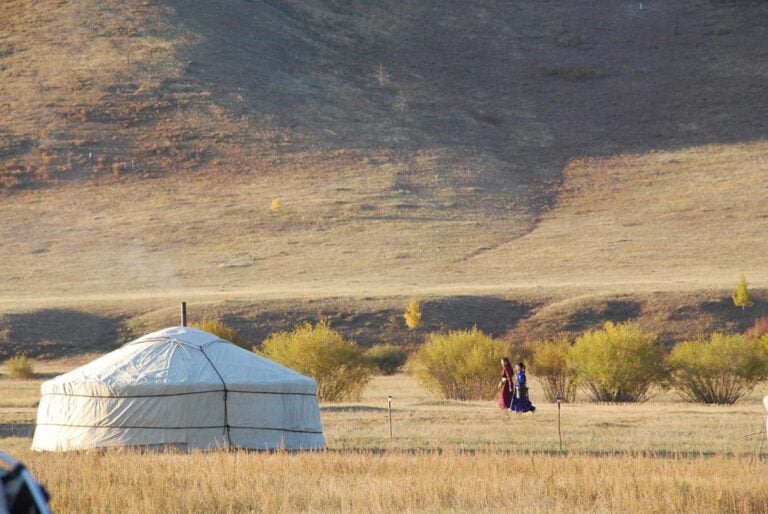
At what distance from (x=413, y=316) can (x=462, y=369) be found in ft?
56.6

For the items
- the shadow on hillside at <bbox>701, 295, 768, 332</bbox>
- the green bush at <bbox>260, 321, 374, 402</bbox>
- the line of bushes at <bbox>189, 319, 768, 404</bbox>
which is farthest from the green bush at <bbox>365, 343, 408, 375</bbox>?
the green bush at <bbox>260, 321, 374, 402</bbox>

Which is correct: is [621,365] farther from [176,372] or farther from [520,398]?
[176,372]

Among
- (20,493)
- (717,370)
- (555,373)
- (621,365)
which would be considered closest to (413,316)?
Result: (555,373)

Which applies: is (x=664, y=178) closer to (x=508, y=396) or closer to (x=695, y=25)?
(x=695, y=25)

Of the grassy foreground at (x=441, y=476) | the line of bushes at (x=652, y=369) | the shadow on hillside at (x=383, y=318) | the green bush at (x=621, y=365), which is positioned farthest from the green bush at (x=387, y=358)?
the grassy foreground at (x=441, y=476)

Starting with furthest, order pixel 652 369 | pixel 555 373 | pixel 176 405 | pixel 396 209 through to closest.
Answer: pixel 396 209 → pixel 555 373 → pixel 652 369 → pixel 176 405

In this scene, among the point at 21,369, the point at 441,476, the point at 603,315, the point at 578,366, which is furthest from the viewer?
the point at 603,315

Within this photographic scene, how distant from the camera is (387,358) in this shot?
4103 cm

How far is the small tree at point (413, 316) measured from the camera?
46.1 m

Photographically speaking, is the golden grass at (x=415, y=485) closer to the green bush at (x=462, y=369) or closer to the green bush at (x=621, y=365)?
the green bush at (x=621, y=365)

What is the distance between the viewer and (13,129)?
257 feet

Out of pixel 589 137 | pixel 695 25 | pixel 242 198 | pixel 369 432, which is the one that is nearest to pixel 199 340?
pixel 369 432

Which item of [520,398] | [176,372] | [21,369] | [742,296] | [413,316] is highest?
[742,296]

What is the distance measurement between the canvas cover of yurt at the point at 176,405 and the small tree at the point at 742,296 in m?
29.6
